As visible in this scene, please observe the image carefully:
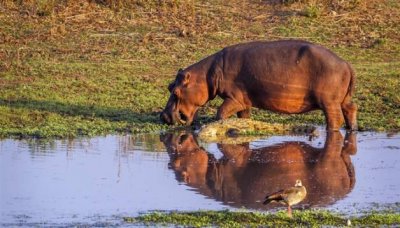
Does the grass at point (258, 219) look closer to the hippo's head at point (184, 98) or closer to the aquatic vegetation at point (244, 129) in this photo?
the aquatic vegetation at point (244, 129)

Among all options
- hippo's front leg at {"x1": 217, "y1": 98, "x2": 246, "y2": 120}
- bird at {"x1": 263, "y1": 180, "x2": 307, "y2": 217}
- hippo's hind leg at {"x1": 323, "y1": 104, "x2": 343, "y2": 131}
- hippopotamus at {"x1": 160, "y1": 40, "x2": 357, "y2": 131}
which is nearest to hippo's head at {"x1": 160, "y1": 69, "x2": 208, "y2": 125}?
hippopotamus at {"x1": 160, "y1": 40, "x2": 357, "y2": 131}

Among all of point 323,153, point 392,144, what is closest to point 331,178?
point 323,153

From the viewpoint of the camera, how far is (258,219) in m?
8.98

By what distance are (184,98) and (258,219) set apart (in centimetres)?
494

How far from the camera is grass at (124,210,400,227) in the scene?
8.91m

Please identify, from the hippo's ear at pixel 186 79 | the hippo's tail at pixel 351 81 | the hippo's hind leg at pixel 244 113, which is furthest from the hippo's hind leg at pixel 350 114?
the hippo's ear at pixel 186 79

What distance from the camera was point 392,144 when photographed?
1262 centimetres

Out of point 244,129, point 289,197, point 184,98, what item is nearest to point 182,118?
point 184,98

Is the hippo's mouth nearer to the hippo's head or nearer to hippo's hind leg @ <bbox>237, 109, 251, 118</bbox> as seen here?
the hippo's head

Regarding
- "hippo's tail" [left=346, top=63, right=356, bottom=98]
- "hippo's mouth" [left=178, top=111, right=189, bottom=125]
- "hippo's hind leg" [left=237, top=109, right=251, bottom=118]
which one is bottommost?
"hippo's mouth" [left=178, top=111, right=189, bottom=125]

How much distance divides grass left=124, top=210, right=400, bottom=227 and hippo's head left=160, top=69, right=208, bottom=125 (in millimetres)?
4559

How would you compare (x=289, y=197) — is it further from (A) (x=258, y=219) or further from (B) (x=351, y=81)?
(B) (x=351, y=81)

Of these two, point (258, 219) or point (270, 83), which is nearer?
point (258, 219)

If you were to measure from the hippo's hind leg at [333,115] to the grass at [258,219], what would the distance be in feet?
13.7
